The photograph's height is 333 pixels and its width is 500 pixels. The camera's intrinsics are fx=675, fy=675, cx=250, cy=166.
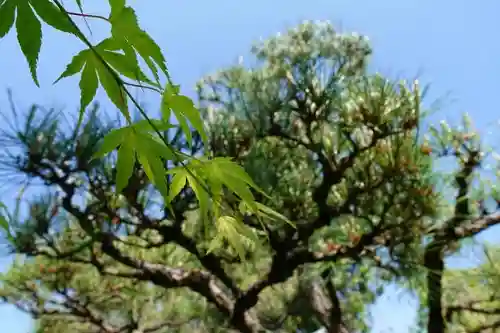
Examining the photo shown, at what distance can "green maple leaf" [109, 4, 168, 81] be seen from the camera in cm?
24

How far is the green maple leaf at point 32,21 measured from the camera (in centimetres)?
21

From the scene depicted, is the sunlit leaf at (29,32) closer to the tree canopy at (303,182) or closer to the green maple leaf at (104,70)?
the green maple leaf at (104,70)

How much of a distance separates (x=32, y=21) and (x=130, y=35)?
4cm

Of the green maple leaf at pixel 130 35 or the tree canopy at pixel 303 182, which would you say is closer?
the green maple leaf at pixel 130 35

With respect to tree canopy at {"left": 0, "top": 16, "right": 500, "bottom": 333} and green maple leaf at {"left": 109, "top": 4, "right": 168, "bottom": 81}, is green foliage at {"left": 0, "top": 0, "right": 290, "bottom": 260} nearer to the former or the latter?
green maple leaf at {"left": 109, "top": 4, "right": 168, "bottom": 81}

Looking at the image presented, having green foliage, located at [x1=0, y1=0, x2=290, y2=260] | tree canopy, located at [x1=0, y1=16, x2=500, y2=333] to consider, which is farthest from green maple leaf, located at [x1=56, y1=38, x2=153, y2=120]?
tree canopy, located at [x1=0, y1=16, x2=500, y2=333]

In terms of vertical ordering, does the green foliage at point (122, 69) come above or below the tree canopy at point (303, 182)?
below

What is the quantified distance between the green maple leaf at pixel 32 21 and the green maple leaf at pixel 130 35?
0.03 m

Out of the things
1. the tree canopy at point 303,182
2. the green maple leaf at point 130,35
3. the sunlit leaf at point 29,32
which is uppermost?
the tree canopy at point 303,182

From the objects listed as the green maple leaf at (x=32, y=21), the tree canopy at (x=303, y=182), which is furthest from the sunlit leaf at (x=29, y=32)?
the tree canopy at (x=303, y=182)

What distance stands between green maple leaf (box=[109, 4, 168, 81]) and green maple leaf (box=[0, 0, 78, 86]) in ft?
0.09

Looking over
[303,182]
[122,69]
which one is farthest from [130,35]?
[303,182]

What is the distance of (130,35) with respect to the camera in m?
0.24

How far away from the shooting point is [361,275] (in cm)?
278
